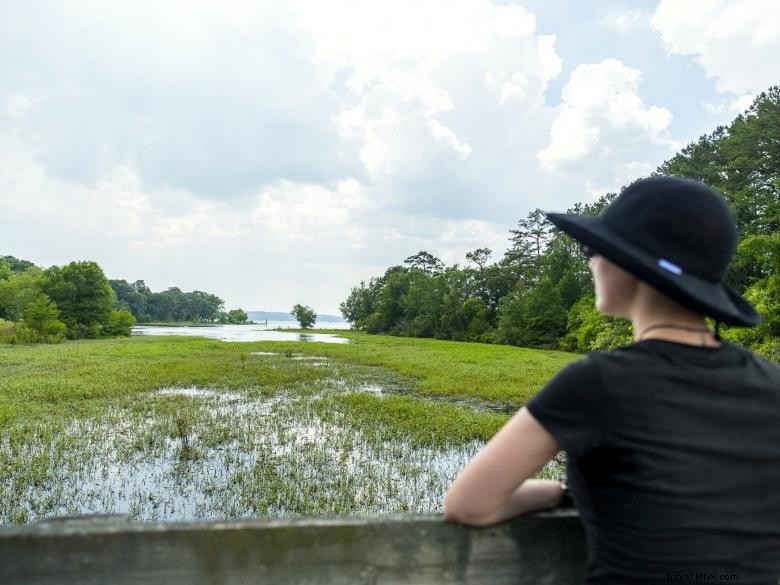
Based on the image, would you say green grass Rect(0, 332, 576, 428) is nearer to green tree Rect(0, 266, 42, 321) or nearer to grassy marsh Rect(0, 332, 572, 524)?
grassy marsh Rect(0, 332, 572, 524)

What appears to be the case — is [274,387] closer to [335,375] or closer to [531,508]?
[335,375]

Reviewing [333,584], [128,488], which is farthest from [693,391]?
[128,488]

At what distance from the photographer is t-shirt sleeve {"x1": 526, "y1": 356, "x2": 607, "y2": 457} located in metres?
1.00

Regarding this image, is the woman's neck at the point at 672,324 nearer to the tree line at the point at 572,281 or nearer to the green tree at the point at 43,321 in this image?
the tree line at the point at 572,281

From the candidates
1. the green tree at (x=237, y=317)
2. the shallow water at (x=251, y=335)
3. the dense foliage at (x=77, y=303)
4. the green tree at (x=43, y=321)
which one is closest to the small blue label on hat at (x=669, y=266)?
the green tree at (x=43, y=321)

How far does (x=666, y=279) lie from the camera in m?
1.06

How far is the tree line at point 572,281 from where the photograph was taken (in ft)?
74.6

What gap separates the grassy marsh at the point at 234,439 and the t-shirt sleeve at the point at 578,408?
18.0 ft

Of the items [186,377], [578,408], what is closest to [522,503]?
[578,408]

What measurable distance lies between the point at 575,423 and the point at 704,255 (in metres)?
0.48

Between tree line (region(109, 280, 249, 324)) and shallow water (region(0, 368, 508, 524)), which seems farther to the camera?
tree line (region(109, 280, 249, 324))

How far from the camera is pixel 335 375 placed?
1928 cm

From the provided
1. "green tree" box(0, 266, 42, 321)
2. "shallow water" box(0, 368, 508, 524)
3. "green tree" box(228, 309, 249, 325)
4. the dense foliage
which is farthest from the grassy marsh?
"green tree" box(228, 309, 249, 325)

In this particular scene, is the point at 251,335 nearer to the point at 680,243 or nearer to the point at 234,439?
the point at 234,439
